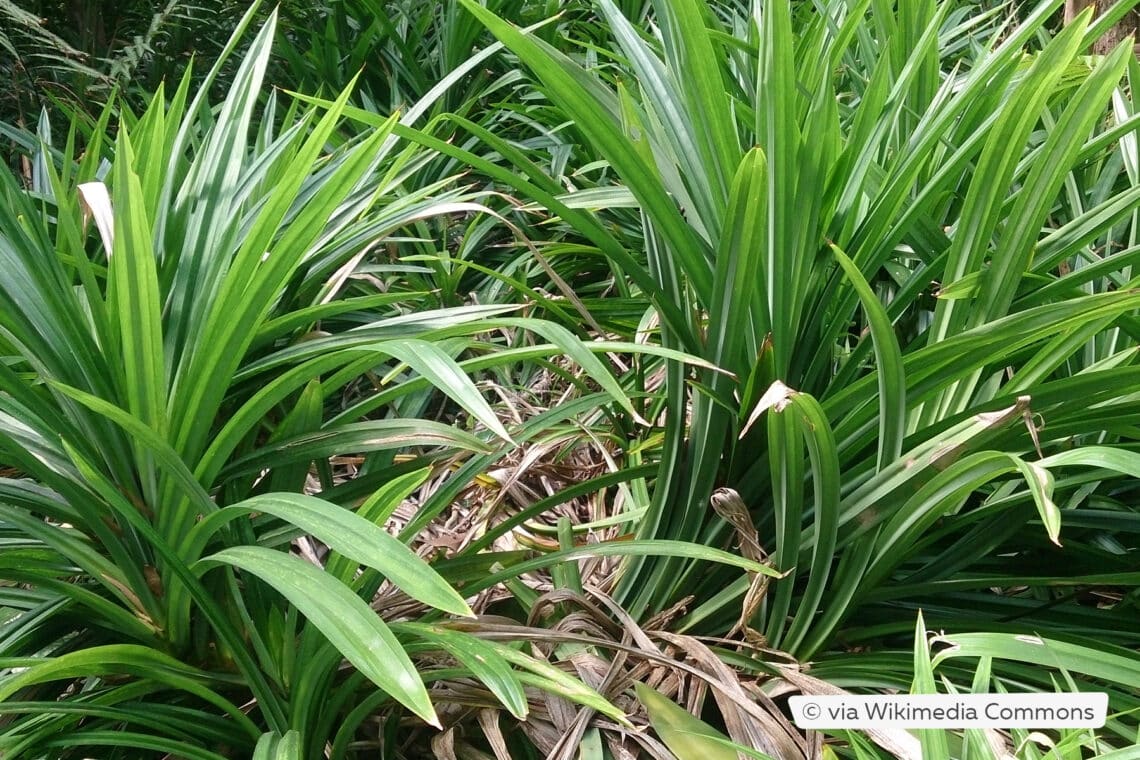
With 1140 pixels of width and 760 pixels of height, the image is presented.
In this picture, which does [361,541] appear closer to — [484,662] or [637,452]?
[484,662]

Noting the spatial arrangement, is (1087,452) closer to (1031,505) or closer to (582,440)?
(1031,505)

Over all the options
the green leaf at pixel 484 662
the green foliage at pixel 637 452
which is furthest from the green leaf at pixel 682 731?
the green leaf at pixel 484 662

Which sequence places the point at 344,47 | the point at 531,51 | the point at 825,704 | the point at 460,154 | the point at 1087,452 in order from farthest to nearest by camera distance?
the point at 344,47
the point at 460,154
the point at 531,51
the point at 1087,452
the point at 825,704

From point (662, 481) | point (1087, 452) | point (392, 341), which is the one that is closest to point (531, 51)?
point (392, 341)

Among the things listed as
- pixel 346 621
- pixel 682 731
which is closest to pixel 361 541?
pixel 346 621

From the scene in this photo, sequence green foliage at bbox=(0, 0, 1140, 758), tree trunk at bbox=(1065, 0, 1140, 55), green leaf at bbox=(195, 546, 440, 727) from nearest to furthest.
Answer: green leaf at bbox=(195, 546, 440, 727) < green foliage at bbox=(0, 0, 1140, 758) < tree trunk at bbox=(1065, 0, 1140, 55)

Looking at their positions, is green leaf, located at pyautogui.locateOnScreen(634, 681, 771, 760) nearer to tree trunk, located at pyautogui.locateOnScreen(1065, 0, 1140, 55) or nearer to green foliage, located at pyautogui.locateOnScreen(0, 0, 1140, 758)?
green foliage, located at pyautogui.locateOnScreen(0, 0, 1140, 758)

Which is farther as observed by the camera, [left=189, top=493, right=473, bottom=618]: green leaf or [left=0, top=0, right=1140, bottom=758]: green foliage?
[left=0, top=0, right=1140, bottom=758]: green foliage

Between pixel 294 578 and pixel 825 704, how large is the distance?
1.17 ft

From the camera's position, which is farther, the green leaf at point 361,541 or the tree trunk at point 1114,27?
the tree trunk at point 1114,27

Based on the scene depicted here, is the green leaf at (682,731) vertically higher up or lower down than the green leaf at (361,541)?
lower down

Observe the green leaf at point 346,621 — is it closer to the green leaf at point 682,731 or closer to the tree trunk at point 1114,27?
the green leaf at point 682,731

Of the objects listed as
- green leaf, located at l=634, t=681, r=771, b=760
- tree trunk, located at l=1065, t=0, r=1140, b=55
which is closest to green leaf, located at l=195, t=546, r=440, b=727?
green leaf, located at l=634, t=681, r=771, b=760

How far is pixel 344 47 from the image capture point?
7.76ft
